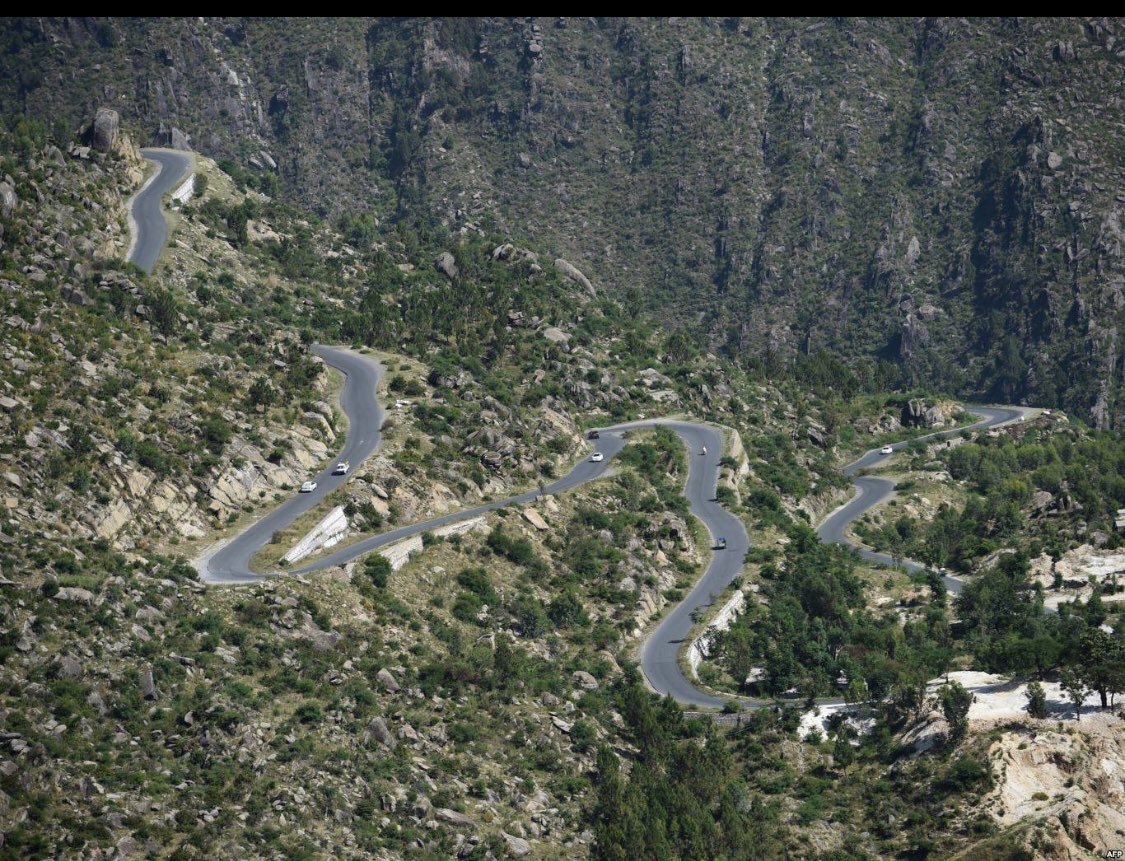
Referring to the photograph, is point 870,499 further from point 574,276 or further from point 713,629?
point 713,629

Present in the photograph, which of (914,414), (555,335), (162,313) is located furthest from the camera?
(914,414)

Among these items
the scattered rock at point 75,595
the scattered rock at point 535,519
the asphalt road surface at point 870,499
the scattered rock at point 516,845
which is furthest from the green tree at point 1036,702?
the scattered rock at point 75,595

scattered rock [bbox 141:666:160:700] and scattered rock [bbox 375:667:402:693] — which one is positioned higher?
scattered rock [bbox 141:666:160:700]

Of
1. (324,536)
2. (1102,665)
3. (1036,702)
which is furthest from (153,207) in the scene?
(1102,665)

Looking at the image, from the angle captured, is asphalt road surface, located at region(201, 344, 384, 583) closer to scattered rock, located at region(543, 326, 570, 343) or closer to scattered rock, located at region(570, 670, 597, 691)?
scattered rock, located at region(570, 670, 597, 691)

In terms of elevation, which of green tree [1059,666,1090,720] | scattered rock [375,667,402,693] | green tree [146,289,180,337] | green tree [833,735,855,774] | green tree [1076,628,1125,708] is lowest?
green tree [833,735,855,774]

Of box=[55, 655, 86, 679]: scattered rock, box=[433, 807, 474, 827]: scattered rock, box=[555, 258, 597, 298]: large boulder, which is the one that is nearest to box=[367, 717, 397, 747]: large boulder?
box=[433, 807, 474, 827]: scattered rock

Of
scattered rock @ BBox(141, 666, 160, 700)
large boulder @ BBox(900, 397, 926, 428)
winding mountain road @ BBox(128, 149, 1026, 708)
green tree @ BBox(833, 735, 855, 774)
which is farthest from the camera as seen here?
large boulder @ BBox(900, 397, 926, 428)

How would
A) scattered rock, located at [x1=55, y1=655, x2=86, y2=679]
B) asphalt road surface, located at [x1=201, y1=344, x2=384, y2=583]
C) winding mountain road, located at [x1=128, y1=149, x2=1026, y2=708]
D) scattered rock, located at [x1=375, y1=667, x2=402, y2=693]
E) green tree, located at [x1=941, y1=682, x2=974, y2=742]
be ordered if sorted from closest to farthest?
scattered rock, located at [x1=55, y1=655, x2=86, y2=679] → scattered rock, located at [x1=375, y1=667, x2=402, y2=693] → green tree, located at [x1=941, y1=682, x2=974, y2=742] → asphalt road surface, located at [x1=201, y1=344, x2=384, y2=583] → winding mountain road, located at [x1=128, y1=149, x2=1026, y2=708]
